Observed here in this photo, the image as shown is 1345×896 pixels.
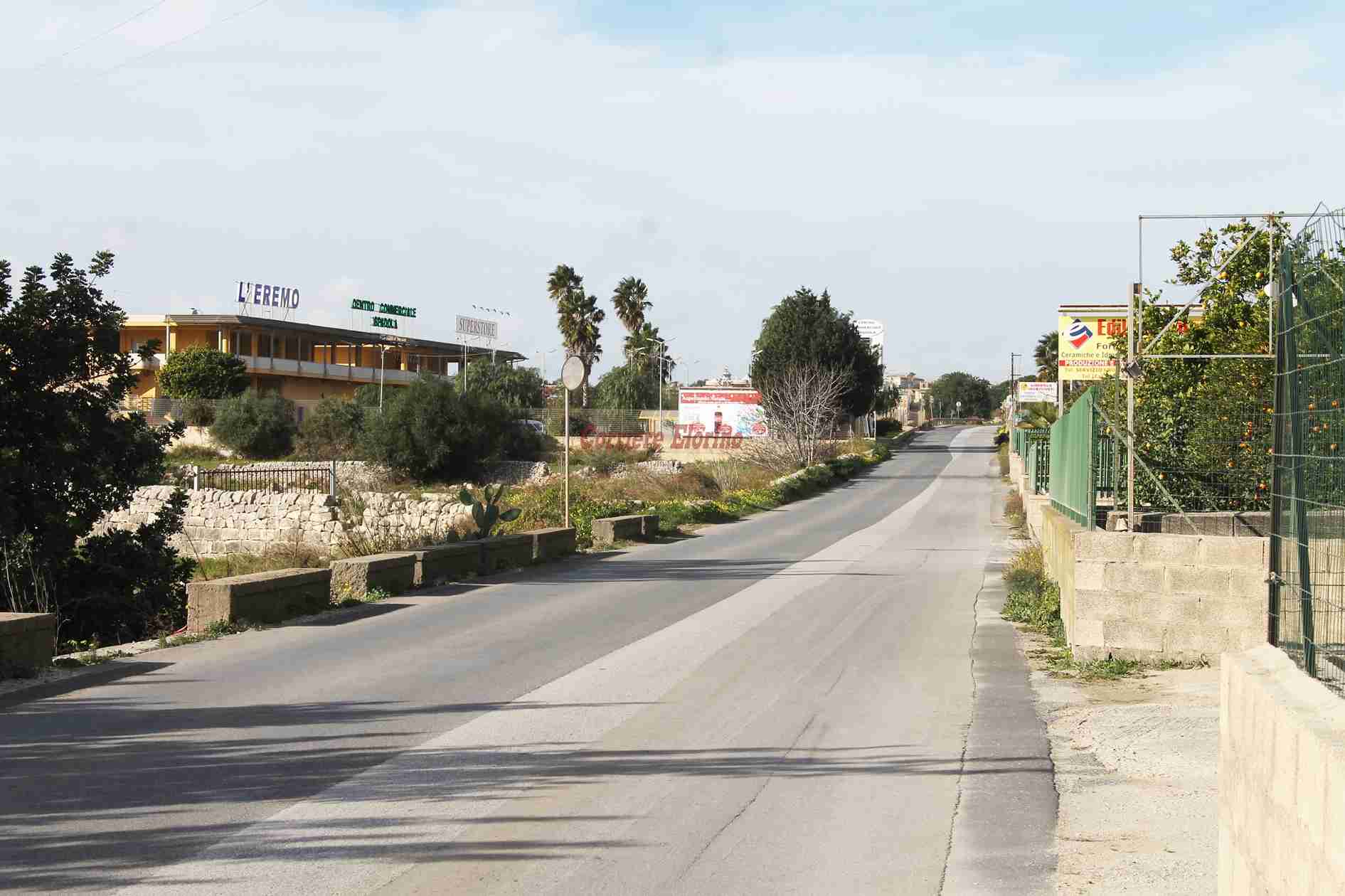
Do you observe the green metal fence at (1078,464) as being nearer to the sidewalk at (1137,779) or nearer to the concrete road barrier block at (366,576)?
the sidewalk at (1137,779)

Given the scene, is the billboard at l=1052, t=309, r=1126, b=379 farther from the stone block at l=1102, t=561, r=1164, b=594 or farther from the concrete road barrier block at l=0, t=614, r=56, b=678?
the concrete road barrier block at l=0, t=614, r=56, b=678

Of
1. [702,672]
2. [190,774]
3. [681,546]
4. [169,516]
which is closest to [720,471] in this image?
[681,546]

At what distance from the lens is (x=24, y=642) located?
9727 millimetres

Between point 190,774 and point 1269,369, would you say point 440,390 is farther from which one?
point 190,774

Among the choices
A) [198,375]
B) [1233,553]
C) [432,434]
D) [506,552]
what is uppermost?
[198,375]

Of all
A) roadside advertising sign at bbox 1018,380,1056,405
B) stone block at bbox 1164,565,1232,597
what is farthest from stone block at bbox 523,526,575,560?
roadside advertising sign at bbox 1018,380,1056,405

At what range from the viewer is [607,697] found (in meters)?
9.44

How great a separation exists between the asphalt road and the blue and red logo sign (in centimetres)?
2199

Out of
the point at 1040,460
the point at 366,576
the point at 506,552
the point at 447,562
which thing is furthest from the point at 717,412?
the point at 366,576

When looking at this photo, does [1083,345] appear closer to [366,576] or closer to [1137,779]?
[366,576]

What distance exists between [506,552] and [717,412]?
57.8 metres

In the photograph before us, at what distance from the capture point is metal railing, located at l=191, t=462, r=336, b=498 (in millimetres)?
36562

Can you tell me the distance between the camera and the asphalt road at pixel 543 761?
18.3 feet

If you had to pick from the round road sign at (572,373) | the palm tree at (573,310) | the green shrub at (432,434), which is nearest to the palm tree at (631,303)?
the palm tree at (573,310)
